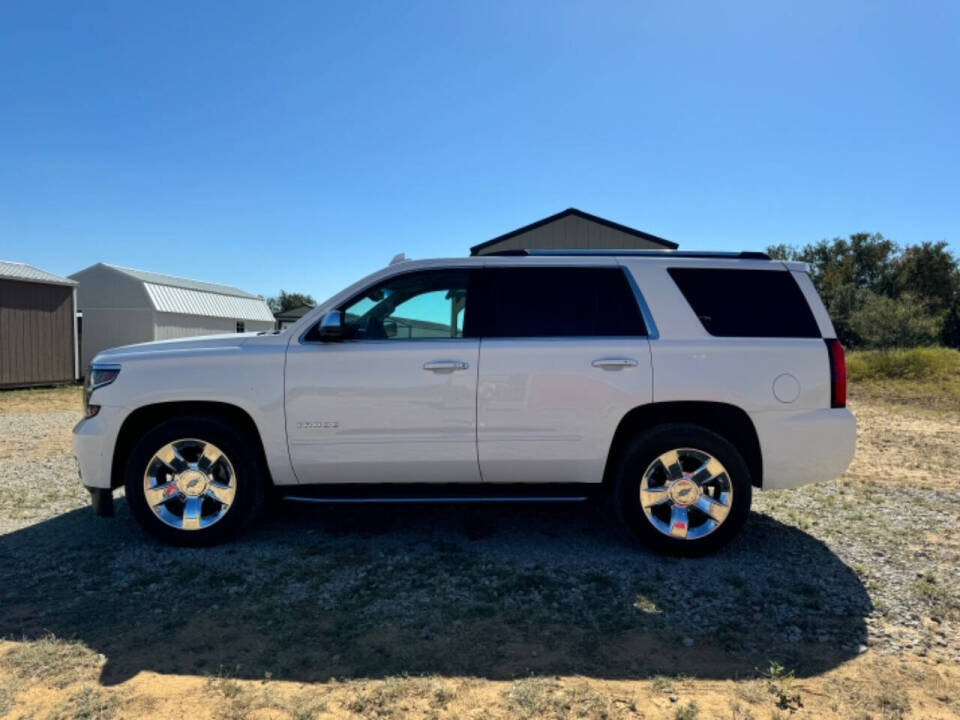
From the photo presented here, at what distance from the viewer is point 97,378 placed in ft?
12.8

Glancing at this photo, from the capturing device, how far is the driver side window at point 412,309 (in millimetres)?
3883

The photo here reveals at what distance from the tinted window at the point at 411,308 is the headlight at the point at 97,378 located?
4.36 feet

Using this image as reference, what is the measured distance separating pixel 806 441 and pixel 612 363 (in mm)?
1335

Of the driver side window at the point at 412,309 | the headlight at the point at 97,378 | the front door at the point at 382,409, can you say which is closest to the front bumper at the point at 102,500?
the headlight at the point at 97,378

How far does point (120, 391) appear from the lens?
3.79 m

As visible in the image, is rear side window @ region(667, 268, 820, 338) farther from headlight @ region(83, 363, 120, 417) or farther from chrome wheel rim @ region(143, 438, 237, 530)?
headlight @ region(83, 363, 120, 417)

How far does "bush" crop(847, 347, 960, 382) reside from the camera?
15727 millimetres

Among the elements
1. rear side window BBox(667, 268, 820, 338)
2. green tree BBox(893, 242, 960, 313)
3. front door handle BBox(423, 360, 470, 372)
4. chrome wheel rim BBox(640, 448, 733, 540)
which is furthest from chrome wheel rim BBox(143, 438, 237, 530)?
green tree BBox(893, 242, 960, 313)

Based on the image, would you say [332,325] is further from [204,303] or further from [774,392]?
[204,303]

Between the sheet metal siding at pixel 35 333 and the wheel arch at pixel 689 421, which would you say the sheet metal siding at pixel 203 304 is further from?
the wheel arch at pixel 689 421

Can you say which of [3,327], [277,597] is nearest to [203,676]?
[277,597]

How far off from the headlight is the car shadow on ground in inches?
38.1

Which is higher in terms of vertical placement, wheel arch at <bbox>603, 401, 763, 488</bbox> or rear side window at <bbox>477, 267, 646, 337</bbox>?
rear side window at <bbox>477, 267, 646, 337</bbox>

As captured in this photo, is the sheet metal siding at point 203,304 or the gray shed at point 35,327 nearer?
the gray shed at point 35,327
